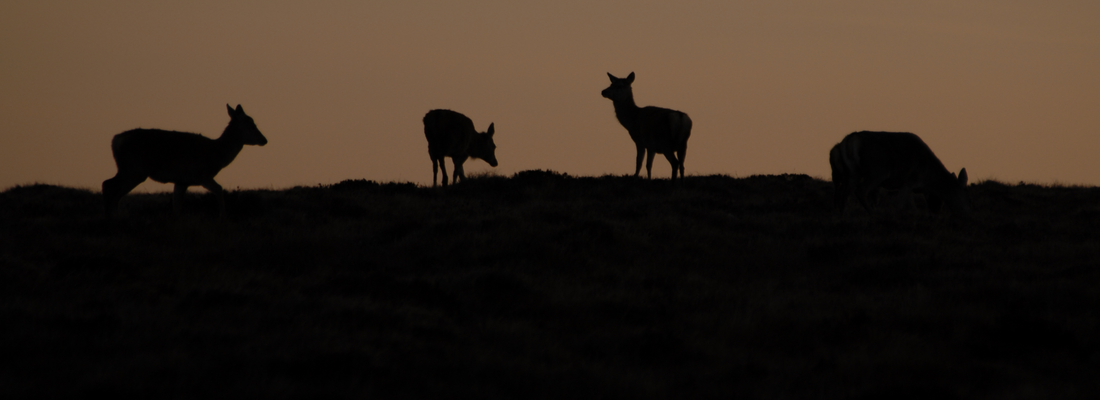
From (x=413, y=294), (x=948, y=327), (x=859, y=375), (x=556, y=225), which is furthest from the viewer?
(x=556, y=225)

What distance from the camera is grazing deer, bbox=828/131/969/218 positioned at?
1591 centimetres

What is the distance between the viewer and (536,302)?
9406mm

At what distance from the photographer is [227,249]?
11.7 m

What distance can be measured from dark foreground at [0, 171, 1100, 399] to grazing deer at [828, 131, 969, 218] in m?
0.64

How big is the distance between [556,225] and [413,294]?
15.6ft

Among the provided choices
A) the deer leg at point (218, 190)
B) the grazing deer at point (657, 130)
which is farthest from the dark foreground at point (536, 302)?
the grazing deer at point (657, 130)

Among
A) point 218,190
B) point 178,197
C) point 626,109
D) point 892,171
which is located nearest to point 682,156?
point 626,109

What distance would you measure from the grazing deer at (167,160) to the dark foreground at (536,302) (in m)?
0.49

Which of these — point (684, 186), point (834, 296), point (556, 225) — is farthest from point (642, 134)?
point (834, 296)

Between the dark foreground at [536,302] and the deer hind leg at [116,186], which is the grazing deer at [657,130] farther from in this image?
the deer hind leg at [116,186]

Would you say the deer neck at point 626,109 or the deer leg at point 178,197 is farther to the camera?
the deer neck at point 626,109

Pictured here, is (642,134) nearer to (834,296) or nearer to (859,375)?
(834,296)

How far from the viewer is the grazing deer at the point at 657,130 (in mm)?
19188

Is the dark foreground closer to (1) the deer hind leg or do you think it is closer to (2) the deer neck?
(1) the deer hind leg
